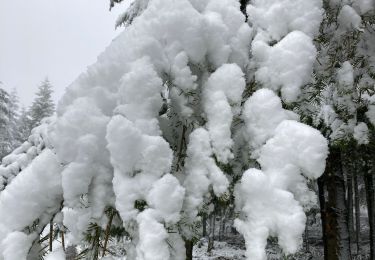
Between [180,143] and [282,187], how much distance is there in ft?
2.72

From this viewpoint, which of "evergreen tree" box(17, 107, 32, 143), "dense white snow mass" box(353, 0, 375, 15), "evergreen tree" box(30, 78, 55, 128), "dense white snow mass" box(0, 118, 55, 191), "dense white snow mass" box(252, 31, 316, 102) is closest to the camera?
"dense white snow mass" box(252, 31, 316, 102)

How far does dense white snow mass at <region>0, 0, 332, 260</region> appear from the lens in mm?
1988

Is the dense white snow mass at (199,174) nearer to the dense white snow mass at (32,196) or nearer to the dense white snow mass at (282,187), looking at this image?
the dense white snow mass at (282,187)

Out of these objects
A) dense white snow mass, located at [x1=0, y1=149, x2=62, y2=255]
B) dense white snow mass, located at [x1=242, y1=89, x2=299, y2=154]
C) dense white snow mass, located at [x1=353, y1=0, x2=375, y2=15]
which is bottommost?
dense white snow mass, located at [x1=0, y1=149, x2=62, y2=255]

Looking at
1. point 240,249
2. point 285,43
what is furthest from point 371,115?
point 240,249

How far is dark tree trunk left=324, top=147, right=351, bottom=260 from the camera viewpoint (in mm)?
5090

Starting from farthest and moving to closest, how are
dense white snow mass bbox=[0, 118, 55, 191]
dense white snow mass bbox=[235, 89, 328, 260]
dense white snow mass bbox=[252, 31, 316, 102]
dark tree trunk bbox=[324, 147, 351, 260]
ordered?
dark tree trunk bbox=[324, 147, 351, 260], dense white snow mass bbox=[0, 118, 55, 191], dense white snow mass bbox=[252, 31, 316, 102], dense white snow mass bbox=[235, 89, 328, 260]

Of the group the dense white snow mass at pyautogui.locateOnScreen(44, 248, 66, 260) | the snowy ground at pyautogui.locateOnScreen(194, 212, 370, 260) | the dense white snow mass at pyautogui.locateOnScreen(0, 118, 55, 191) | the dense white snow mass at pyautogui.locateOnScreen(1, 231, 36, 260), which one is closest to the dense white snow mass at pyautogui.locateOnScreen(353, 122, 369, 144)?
the dense white snow mass at pyautogui.locateOnScreen(0, 118, 55, 191)

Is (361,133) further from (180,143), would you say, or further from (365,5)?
(180,143)

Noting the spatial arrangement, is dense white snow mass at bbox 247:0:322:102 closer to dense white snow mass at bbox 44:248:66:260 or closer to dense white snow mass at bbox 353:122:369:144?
dense white snow mass at bbox 44:248:66:260

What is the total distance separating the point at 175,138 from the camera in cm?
Answer: 256

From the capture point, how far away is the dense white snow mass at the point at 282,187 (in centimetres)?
191

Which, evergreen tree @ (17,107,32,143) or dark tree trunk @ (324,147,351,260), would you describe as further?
evergreen tree @ (17,107,32,143)

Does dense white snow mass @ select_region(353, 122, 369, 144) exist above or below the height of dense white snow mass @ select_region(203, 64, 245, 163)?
above
